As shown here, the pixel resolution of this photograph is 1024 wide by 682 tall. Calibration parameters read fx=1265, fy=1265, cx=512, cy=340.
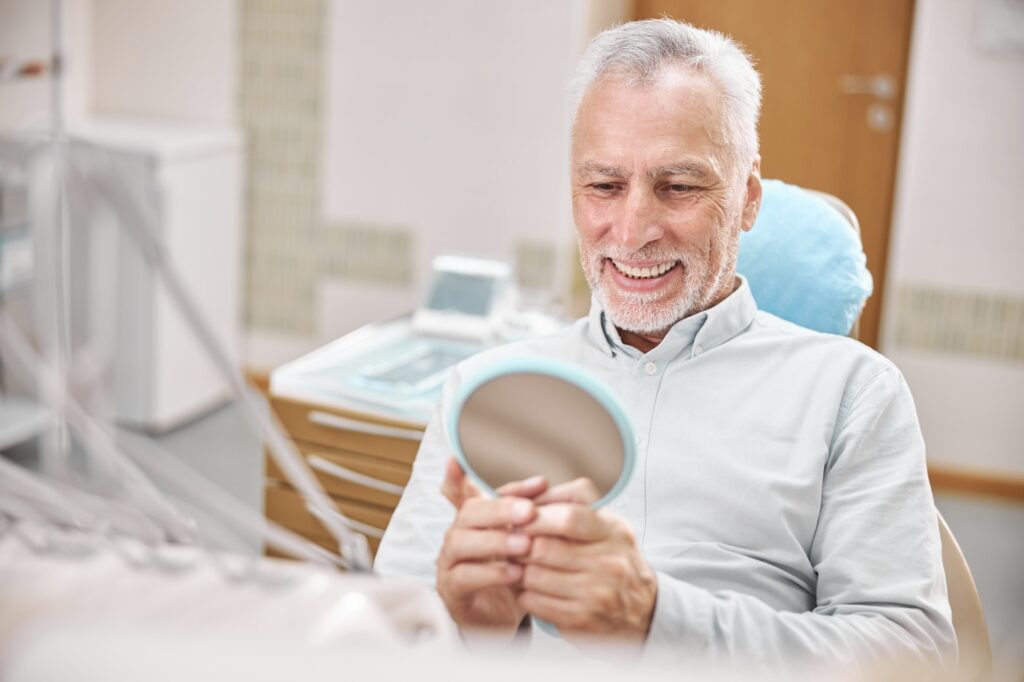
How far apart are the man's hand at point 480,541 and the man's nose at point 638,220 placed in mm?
475

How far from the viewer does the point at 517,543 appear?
0.90 m

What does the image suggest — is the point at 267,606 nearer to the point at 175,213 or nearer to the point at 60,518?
the point at 60,518

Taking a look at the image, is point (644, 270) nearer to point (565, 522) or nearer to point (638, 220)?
point (638, 220)

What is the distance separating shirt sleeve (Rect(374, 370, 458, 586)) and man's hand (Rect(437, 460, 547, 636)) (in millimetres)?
315

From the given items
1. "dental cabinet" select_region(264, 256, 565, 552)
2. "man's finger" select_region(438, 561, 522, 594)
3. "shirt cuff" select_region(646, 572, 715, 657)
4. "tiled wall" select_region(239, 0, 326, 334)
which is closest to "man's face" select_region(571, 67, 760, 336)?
"shirt cuff" select_region(646, 572, 715, 657)

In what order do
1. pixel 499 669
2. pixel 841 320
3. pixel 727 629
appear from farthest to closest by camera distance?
pixel 841 320, pixel 727 629, pixel 499 669

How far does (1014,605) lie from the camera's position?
299 cm

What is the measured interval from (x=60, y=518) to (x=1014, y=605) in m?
2.89

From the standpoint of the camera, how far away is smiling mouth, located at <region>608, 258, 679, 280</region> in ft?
4.55

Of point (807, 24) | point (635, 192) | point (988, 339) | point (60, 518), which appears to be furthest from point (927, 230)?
point (60, 518)

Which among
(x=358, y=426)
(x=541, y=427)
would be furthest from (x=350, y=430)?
(x=541, y=427)

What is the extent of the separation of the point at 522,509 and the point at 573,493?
36mm

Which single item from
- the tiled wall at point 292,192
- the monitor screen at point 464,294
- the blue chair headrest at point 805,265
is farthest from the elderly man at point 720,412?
the tiled wall at point 292,192

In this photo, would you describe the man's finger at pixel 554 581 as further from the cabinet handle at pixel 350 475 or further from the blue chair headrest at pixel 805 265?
the cabinet handle at pixel 350 475
